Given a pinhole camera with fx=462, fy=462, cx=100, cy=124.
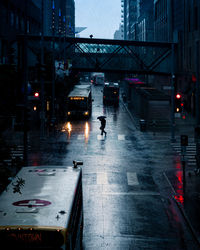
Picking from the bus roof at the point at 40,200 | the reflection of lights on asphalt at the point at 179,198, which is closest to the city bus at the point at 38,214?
the bus roof at the point at 40,200

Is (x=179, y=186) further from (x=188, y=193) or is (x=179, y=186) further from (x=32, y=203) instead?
(x=32, y=203)

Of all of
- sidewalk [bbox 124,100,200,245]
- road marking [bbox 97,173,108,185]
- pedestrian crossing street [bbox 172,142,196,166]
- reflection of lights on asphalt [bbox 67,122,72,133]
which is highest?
reflection of lights on asphalt [bbox 67,122,72,133]

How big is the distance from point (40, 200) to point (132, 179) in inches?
588

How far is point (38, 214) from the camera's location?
9906mm

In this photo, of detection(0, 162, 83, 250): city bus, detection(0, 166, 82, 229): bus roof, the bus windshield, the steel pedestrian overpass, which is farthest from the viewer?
the steel pedestrian overpass

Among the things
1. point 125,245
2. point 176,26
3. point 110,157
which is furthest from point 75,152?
point 176,26

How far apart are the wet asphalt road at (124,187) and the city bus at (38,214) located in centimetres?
388

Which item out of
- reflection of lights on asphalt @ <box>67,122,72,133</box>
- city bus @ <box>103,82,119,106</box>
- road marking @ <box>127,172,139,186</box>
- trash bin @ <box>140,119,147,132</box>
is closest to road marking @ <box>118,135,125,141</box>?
trash bin @ <box>140,119,147,132</box>

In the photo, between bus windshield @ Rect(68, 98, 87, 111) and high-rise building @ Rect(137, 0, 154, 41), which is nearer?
bus windshield @ Rect(68, 98, 87, 111)

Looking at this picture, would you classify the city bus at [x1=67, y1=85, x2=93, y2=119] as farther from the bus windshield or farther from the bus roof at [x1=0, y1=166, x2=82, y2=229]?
the bus roof at [x1=0, y1=166, x2=82, y2=229]

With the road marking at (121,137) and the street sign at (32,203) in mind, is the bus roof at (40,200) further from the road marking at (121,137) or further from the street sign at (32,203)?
the road marking at (121,137)

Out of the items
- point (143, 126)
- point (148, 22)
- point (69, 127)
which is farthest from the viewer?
point (148, 22)

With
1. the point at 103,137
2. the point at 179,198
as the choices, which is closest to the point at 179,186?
the point at 179,198

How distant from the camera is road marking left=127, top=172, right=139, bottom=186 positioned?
24308mm
